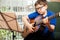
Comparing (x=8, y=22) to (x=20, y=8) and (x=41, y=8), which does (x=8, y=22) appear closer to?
(x=20, y=8)

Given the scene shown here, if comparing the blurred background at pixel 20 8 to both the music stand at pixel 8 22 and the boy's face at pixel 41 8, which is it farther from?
the music stand at pixel 8 22

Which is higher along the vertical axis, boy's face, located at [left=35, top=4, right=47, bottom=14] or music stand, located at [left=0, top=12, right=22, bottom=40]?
boy's face, located at [left=35, top=4, right=47, bottom=14]

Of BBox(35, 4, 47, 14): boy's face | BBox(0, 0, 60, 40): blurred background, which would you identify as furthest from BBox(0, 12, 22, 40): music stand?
BBox(35, 4, 47, 14): boy's face

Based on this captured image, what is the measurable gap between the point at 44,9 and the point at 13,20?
1.35ft

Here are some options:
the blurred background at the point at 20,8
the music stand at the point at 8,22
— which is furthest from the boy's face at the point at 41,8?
the music stand at the point at 8,22

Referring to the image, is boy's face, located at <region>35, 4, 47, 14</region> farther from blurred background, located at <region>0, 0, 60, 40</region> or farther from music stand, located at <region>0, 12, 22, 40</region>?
music stand, located at <region>0, 12, 22, 40</region>

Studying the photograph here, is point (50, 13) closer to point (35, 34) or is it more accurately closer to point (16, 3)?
point (35, 34)

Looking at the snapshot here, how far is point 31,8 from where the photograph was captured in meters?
1.84

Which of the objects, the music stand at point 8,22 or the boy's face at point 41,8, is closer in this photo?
the music stand at point 8,22

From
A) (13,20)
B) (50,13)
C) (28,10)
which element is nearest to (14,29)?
(13,20)

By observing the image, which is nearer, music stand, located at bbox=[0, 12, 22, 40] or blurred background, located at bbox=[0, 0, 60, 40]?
music stand, located at bbox=[0, 12, 22, 40]

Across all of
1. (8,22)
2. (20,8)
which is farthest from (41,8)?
(8,22)

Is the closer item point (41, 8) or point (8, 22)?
point (8, 22)

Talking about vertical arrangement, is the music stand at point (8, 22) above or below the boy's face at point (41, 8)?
below
